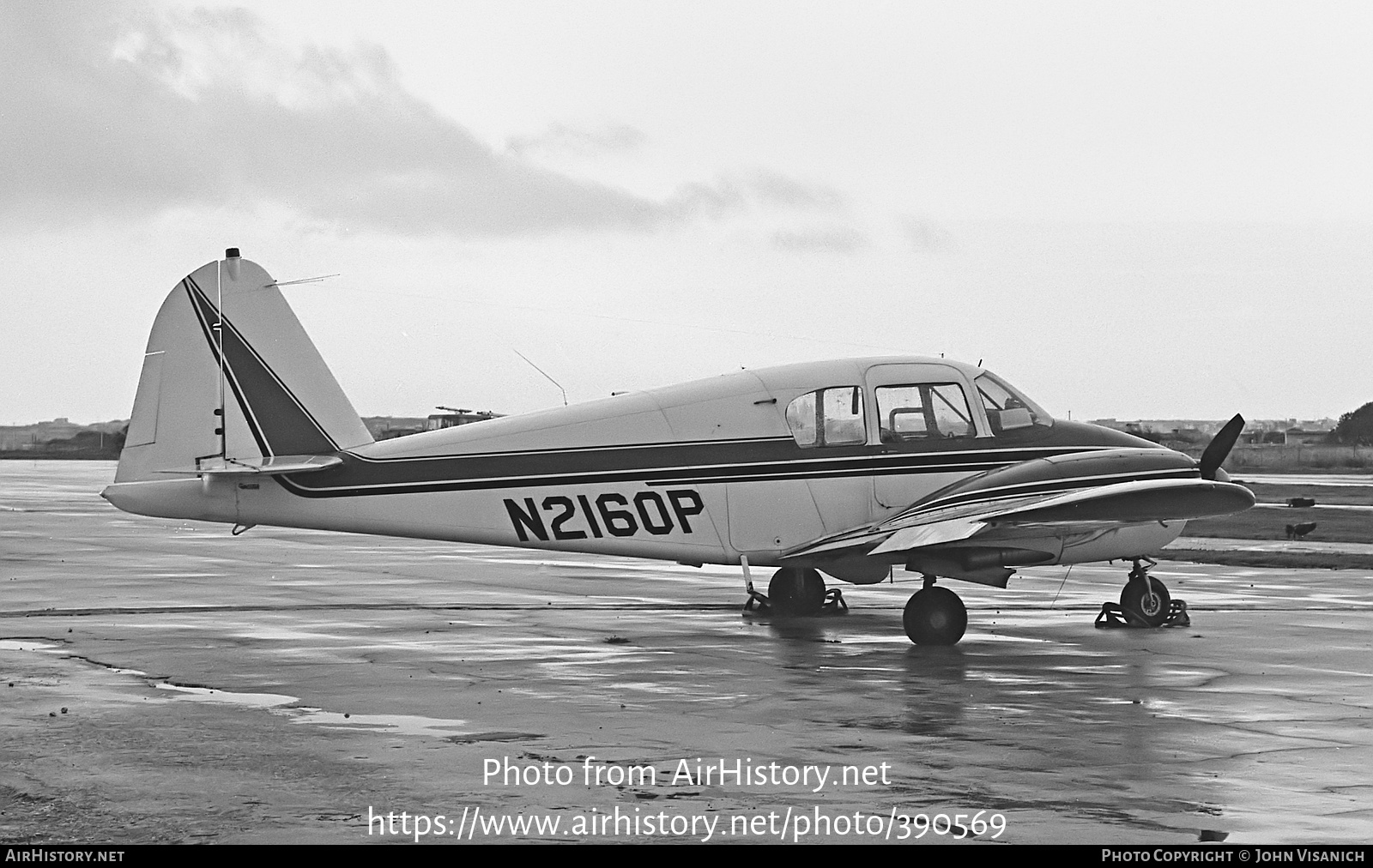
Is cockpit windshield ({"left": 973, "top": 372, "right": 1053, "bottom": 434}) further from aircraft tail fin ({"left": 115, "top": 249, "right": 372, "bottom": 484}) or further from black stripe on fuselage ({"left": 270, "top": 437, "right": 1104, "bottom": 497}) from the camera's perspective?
aircraft tail fin ({"left": 115, "top": 249, "right": 372, "bottom": 484})

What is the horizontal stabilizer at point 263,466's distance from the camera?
14227mm

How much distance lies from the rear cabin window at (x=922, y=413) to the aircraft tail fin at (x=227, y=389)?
5.35 metres

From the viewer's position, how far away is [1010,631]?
50.0 ft

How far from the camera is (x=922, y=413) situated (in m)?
15.4

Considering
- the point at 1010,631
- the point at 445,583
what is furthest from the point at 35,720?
the point at 445,583

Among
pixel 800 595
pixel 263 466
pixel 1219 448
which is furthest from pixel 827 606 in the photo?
pixel 263 466

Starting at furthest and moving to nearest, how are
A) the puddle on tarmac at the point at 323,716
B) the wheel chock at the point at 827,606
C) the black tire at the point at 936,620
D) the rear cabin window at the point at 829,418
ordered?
the wheel chock at the point at 827,606, the rear cabin window at the point at 829,418, the black tire at the point at 936,620, the puddle on tarmac at the point at 323,716

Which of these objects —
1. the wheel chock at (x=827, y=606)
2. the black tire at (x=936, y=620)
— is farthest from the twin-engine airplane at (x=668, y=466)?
the wheel chock at (x=827, y=606)

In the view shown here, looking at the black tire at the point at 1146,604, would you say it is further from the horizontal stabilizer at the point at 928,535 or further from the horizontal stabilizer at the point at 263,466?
the horizontal stabilizer at the point at 263,466

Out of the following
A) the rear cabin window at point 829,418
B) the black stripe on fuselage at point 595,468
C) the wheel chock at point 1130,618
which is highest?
the rear cabin window at point 829,418

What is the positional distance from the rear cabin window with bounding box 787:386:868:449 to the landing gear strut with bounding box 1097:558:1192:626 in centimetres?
326

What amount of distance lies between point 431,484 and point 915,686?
17.5 ft

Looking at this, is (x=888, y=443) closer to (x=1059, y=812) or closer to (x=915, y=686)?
(x=915, y=686)

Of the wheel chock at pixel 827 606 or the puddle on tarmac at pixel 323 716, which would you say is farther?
the wheel chock at pixel 827 606
